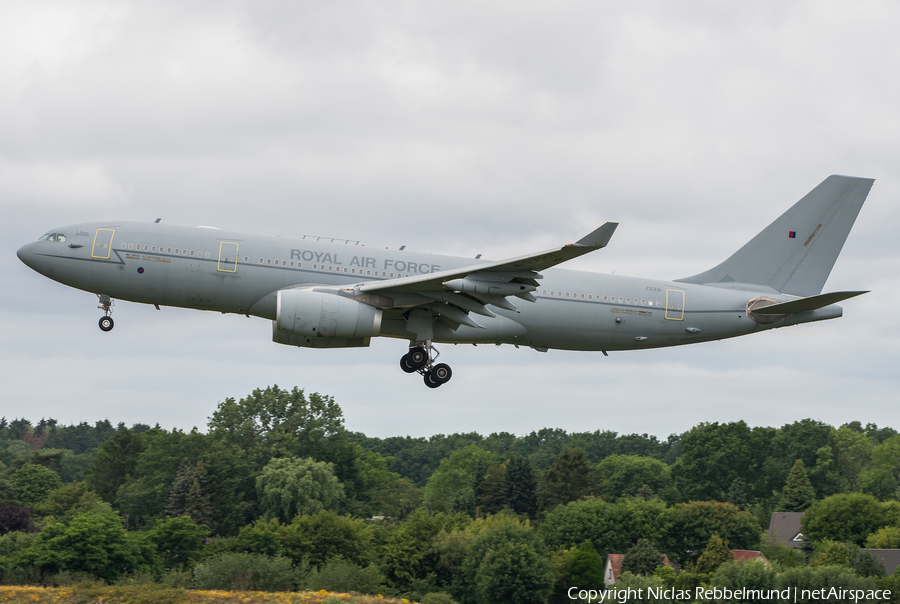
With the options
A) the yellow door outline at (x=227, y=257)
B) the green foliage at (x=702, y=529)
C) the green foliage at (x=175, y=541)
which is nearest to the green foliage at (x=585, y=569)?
the green foliage at (x=702, y=529)

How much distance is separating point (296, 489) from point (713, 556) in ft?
127

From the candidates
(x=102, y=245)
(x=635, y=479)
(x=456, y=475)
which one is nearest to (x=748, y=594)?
(x=102, y=245)

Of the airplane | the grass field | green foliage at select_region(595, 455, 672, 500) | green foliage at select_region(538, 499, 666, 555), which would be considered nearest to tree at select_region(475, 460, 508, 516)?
green foliage at select_region(595, 455, 672, 500)

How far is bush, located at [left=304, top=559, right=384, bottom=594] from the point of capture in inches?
2264

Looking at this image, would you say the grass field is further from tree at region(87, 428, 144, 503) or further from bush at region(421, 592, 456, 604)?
tree at region(87, 428, 144, 503)

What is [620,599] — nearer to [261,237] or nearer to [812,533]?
[261,237]

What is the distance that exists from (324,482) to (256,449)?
53.7 feet

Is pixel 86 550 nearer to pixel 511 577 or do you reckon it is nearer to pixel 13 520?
pixel 13 520

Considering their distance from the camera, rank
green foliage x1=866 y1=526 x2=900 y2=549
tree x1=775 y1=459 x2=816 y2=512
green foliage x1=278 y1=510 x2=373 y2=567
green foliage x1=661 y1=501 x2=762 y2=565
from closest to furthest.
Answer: green foliage x1=278 y1=510 x2=373 y2=567, green foliage x1=866 y1=526 x2=900 y2=549, green foliage x1=661 y1=501 x2=762 y2=565, tree x1=775 y1=459 x2=816 y2=512

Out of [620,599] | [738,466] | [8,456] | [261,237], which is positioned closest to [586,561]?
[620,599]

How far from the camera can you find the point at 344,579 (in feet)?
192

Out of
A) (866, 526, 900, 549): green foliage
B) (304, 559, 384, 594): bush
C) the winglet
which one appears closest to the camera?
the winglet

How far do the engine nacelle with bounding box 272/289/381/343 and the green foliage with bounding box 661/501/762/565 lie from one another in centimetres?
6225

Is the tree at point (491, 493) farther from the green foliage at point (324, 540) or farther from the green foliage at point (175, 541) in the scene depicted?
the green foliage at point (175, 541)
